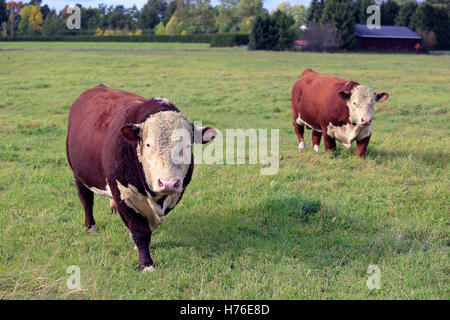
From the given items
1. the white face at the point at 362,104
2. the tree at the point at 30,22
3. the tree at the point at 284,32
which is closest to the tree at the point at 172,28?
the tree at the point at 30,22

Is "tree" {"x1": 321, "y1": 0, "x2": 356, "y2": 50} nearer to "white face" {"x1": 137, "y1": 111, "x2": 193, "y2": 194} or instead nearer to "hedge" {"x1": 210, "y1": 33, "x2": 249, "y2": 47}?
"hedge" {"x1": 210, "y1": 33, "x2": 249, "y2": 47}

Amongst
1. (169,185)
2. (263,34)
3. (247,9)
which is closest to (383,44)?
(263,34)

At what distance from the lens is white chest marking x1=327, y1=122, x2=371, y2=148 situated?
26.4 feet

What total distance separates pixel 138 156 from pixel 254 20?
57.5m

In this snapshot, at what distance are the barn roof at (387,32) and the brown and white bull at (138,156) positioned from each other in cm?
6710

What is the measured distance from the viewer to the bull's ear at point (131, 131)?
12.4 feet

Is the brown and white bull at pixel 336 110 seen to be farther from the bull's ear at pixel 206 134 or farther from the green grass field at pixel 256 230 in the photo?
the bull's ear at pixel 206 134

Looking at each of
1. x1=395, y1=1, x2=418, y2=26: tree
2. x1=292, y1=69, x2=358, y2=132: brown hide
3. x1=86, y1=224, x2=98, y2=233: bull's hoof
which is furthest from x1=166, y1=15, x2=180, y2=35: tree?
x1=86, y1=224, x2=98, y2=233: bull's hoof

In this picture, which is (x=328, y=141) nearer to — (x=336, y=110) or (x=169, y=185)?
(x=336, y=110)

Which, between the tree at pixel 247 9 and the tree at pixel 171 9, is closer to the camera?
the tree at pixel 247 9

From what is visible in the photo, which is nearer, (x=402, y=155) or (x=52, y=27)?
(x=402, y=155)

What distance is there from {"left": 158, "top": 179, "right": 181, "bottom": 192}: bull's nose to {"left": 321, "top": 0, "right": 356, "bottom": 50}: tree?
6026cm

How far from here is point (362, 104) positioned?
304 inches
